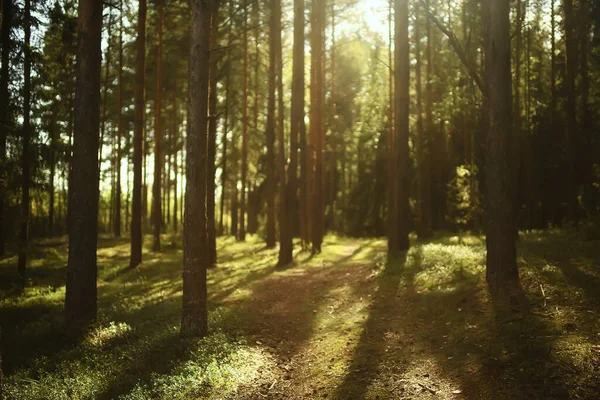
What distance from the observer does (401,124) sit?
59.5 ft

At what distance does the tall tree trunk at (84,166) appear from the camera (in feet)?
34.9

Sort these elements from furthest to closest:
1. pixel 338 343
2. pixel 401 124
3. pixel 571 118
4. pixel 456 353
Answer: pixel 571 118, pixel 401 124, pixel 338 343, pixel 456 353

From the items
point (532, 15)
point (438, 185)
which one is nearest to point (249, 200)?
point (438, 185)

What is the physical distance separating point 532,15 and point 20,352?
30457mm

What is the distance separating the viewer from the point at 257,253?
25156 mm

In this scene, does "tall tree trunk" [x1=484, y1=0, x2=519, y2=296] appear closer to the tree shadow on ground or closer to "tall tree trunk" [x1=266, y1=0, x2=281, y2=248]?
the tree shadow on ground

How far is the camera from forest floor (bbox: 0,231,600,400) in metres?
6.62

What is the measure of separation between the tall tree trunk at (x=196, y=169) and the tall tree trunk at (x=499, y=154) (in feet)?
19.2

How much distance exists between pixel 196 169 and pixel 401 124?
10.9 metres

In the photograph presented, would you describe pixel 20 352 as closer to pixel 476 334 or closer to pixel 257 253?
pixel 476 334

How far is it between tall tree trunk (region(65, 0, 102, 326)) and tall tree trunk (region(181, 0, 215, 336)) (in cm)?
281

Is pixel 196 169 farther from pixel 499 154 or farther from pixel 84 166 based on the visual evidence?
pixel 499 154

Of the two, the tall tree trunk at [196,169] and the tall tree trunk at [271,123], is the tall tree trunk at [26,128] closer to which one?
the tall tree trunk at [196,169]

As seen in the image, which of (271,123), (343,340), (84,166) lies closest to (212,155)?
(271,123)
